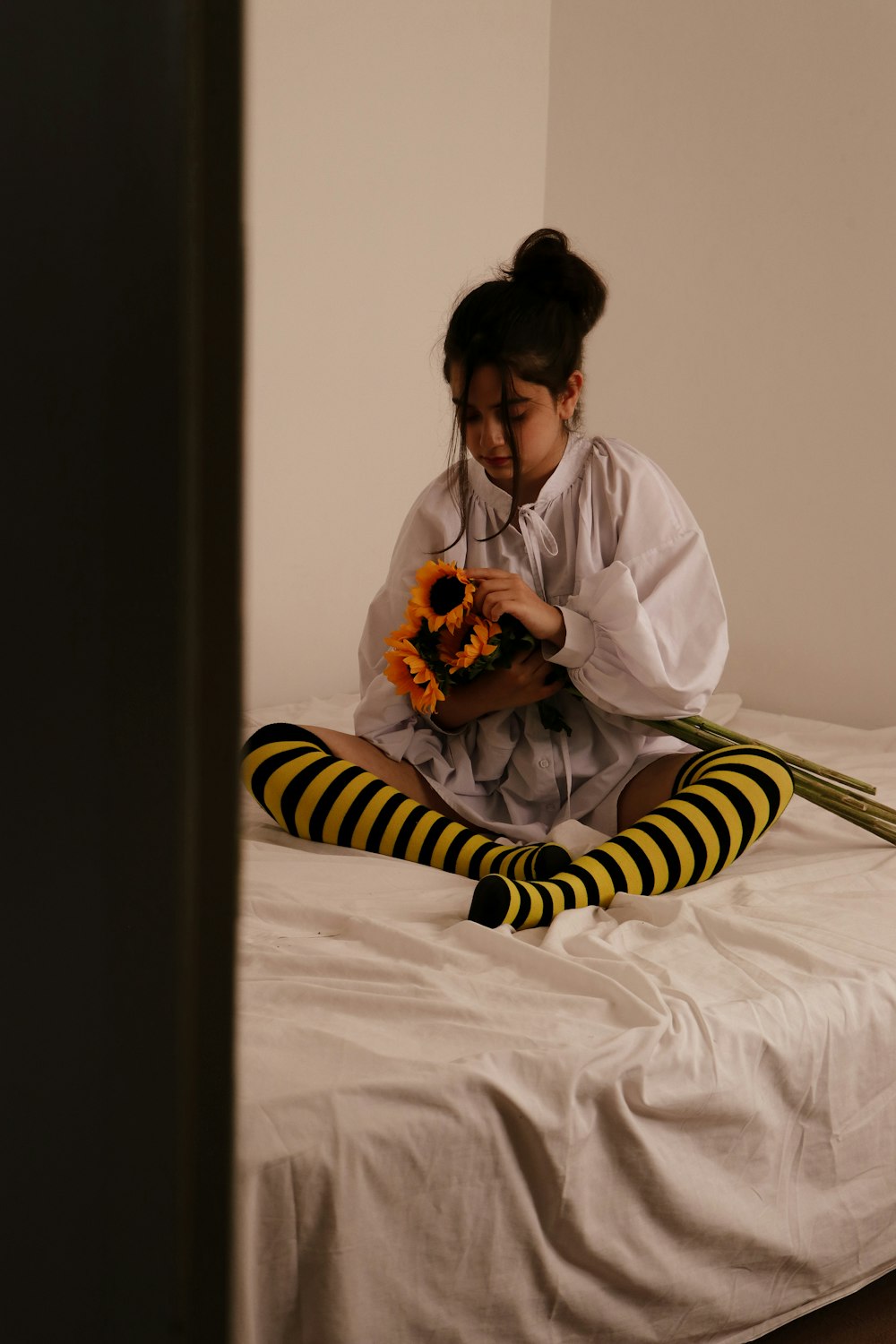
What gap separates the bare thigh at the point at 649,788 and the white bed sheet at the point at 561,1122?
0.27 metres

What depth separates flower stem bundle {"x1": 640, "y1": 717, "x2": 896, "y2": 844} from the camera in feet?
4.41

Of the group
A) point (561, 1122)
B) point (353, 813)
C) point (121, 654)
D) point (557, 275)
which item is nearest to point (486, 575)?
point (353, 813)

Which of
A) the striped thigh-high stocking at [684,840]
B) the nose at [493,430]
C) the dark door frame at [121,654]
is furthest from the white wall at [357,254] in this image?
the dark door frame at [121,654]

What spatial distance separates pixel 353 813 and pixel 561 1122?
1.99ft

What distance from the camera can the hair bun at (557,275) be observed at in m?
1.52

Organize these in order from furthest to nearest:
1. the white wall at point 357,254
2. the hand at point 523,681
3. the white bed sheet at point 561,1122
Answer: the white wall at point 357,254 < the hand at point 523,681 < the white bed sheet at point 561,1122

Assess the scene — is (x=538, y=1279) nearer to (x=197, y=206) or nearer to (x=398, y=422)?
(x=197, y=206)

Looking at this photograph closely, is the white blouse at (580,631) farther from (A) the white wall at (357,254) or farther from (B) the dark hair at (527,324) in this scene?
(A) the white wall at (357,254)

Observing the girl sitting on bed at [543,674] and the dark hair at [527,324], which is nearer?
the girl sitting on bed at [543,674]

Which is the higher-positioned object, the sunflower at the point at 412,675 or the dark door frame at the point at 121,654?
the dark door frame at the point at 121,654

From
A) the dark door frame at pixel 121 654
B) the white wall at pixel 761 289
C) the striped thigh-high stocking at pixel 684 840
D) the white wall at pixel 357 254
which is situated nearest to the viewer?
the dark door frame at pixel 121 654

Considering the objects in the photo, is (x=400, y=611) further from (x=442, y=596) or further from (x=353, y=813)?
(x=353, y=813)

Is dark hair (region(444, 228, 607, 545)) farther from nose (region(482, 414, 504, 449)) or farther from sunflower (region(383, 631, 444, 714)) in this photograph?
sunflower (region(383, 631, 444, 714))

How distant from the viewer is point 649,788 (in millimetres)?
1393
